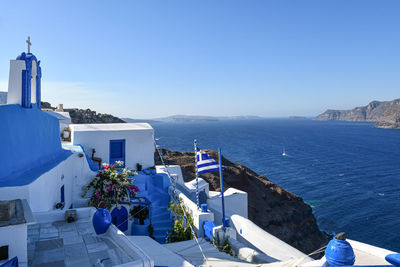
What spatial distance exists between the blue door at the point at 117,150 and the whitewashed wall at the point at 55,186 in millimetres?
2833

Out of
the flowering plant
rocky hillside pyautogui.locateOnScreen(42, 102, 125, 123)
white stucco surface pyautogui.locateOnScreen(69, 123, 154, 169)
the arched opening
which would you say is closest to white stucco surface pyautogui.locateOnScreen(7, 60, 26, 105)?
the arched opening

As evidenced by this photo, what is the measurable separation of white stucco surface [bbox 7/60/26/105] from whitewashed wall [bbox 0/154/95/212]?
7.80ft

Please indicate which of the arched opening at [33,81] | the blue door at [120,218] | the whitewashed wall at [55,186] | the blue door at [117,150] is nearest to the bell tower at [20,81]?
the arched opening at [33,81]

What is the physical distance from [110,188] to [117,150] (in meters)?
4.11

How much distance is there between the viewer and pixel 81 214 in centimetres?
789

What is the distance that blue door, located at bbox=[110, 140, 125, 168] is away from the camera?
49.5 feet

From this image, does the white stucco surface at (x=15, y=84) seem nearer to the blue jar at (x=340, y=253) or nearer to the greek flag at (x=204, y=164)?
the greek flag at (x=204, y=164)

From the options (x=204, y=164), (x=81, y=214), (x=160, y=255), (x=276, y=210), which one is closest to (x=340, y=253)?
(x=160, y=255)

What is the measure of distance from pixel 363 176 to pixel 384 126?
159 meters

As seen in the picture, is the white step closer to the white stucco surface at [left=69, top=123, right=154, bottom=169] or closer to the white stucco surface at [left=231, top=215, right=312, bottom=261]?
the white stucco surface at [left=231, top=215, right=312, bottom=261]

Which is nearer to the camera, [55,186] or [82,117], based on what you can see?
[55,186]

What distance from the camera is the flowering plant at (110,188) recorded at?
1129cm

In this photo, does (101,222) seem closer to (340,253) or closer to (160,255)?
(160,255)

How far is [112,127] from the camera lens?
51.5 ft
